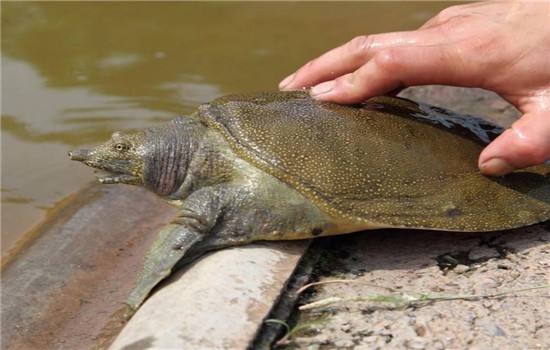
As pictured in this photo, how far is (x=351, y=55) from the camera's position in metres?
2.61

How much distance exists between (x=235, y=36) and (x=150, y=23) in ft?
2.76

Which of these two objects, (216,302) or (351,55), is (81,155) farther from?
(351,55)

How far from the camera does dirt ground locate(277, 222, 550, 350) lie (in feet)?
5.69

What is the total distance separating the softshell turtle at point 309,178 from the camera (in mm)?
2082

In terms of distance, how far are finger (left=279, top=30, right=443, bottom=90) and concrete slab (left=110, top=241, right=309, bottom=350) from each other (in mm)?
856

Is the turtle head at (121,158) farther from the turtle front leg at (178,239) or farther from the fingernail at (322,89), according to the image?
the fingernail at (322,89)

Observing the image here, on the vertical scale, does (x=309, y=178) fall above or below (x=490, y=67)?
below

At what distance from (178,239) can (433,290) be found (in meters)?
0.80

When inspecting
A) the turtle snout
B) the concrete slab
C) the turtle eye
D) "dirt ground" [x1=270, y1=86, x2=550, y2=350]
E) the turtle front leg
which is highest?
the turtle eye

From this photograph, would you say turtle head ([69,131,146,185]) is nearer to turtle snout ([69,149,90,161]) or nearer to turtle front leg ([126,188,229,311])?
turtle snout ([69,149,90,161])

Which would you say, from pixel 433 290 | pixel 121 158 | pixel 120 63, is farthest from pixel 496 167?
pixel 120 63

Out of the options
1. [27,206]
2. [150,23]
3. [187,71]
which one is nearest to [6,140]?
[27,206]

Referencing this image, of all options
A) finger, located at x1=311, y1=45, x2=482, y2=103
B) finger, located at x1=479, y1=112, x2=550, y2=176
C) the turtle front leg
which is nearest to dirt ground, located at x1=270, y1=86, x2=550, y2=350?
finger, located at x1=479, y1=112, x2=550, y2=176

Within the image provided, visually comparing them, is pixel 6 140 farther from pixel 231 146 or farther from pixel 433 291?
pixel 433 291
